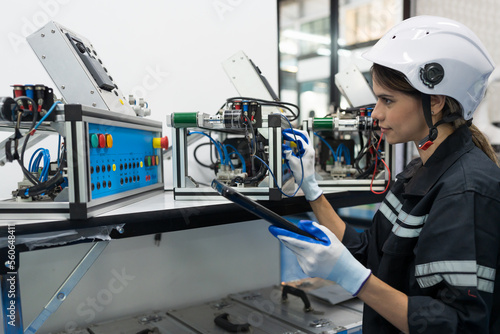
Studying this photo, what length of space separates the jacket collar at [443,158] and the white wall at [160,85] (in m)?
1.26

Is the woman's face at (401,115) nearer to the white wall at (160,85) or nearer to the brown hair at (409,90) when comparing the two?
the brown hair at (409,90)

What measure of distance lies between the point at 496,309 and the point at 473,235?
24cm

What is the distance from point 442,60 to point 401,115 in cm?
15

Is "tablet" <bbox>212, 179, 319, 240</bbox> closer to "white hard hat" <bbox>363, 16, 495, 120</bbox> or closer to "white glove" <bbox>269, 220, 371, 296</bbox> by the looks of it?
"white glove" <bbox>269, 220, 371, 296</bbox>

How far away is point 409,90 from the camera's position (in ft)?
2.99

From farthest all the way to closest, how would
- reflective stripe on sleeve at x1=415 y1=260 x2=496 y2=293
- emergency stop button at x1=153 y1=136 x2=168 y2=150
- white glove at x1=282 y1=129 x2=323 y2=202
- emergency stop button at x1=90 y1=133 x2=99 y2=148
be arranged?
emergency stop button at x1=153 y1=136 x2=168 y2=150 < white glove at x1=282 y1=129 x2=323 y2=202 < emergency stop button at x1=90 y1=133 x2=99 y2=148 < reflective stripe on sleeve at x1=415 y1=260 x2=496 y2=293

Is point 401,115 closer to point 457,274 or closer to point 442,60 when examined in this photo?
point 442,60

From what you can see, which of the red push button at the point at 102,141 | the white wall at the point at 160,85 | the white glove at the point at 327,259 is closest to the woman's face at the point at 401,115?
the white glove at the point at 327,259

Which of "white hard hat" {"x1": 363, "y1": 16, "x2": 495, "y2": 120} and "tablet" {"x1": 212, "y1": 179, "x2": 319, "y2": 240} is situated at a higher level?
"white hard hat" {"x1": 363, "y1": 16, "x2": 495, "y2": 120}

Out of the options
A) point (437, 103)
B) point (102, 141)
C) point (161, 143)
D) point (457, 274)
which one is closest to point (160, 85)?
point (161, 143)

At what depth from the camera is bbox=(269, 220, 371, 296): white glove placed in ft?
2.75

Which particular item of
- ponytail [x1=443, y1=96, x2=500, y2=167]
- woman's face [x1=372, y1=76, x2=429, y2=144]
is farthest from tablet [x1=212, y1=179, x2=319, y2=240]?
ponytail [x1=443, y1=96, x2=500, y2=167]

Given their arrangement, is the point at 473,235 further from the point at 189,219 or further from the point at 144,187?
the point at 144,187

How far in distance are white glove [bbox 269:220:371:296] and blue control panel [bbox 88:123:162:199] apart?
561mm
